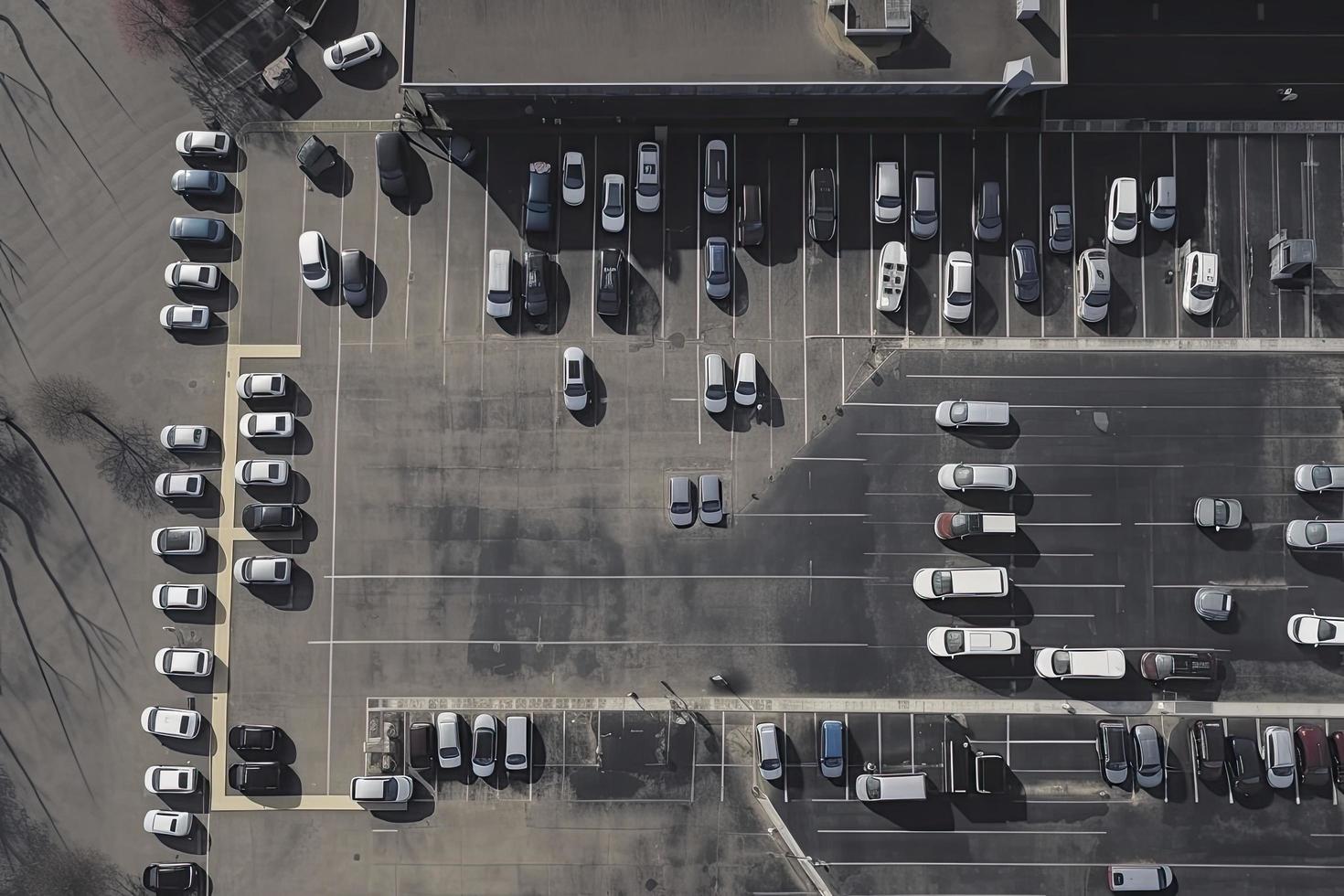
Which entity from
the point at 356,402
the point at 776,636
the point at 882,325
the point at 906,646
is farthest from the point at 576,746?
the point at 882,325

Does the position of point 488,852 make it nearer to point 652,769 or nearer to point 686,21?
point 652,769

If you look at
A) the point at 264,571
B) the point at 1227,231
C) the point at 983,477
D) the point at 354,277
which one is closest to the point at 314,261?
the point at 354,277

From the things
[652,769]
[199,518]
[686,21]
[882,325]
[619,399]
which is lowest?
[652,769]

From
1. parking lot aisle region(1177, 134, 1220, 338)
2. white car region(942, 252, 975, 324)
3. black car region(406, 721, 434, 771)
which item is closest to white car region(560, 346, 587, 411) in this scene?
black car region(406, 721, 434, 771)

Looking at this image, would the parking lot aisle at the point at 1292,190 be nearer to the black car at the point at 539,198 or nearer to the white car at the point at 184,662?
the black car at the point at 539,198

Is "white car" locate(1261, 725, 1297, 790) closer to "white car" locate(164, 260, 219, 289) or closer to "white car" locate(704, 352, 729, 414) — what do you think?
"white car" locate(704, 352, 729, 414)

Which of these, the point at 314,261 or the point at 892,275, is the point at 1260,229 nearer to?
the point at 892,275

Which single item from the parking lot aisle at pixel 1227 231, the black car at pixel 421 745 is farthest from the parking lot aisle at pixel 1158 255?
the black car at pixel 421 745
